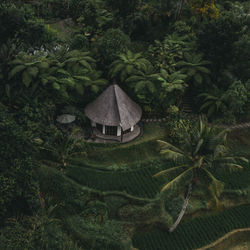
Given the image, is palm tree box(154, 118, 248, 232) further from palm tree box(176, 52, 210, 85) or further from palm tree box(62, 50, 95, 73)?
palm tree box(62, 50, 95, 73)

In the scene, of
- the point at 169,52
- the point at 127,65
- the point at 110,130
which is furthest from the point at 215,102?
the point at 110,130

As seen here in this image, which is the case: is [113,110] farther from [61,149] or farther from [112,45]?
[112,45]

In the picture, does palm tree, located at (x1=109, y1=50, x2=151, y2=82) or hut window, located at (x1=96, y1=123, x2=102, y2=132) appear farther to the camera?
palm tree, located at (x1=109, y1=50, x2=151, y2=82)

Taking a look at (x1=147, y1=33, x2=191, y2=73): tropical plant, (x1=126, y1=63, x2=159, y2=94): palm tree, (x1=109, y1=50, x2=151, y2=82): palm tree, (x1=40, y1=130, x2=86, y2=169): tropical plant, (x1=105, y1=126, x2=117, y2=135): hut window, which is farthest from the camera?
(x1=147, y1=33, x2=191, y2=73): tropical plant

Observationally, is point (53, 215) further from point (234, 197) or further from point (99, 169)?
point (234, 197)

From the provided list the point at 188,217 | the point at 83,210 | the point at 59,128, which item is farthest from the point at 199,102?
the point at 83,210

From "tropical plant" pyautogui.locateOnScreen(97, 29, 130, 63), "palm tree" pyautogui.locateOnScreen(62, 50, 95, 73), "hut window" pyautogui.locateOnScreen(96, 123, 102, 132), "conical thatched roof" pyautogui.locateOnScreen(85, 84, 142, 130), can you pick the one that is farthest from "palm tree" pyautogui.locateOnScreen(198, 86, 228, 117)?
"palm tree" pyautogui.locateOnScreen(62, 50, 95, 73)

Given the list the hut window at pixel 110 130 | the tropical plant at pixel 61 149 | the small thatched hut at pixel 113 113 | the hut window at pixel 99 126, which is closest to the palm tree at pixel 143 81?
the small thatched hut at pixel 113 113

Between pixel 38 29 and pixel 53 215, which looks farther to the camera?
pixel 38 29
